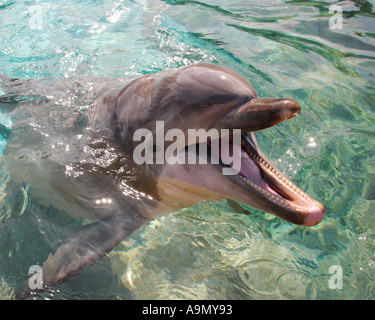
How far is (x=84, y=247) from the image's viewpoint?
3635mm

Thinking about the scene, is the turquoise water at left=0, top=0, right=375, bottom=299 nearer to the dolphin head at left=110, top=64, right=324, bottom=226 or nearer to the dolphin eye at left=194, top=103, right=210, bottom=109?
the dolphin head at left=110, top=64, right=324, bottom=226

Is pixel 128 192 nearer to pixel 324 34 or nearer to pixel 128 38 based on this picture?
pixel 128 38

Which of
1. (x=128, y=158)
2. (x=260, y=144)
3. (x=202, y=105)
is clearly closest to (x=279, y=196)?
(x=202, y=105)

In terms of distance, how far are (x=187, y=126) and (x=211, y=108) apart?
0.31 m

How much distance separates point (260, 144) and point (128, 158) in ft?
7.28

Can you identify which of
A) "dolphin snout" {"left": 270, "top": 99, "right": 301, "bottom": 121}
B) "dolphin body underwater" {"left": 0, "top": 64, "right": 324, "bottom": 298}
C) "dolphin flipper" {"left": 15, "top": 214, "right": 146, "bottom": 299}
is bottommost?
"dolphin flipper" {"left": 15, "top": 214, "right": 146, "bottom": 299}

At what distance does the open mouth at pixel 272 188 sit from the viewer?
2.84 metres

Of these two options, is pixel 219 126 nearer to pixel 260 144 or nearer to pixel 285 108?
pixel 285 108

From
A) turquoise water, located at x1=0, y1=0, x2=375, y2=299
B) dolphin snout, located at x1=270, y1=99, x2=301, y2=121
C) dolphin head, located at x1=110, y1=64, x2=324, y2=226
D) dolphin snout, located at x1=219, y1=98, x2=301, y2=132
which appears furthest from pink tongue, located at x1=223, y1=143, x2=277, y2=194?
turquoise water, located at x1=0, y1=0, x2=375, y2=299

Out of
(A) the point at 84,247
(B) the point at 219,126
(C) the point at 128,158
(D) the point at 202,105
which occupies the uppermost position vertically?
(D) the point at 202,105

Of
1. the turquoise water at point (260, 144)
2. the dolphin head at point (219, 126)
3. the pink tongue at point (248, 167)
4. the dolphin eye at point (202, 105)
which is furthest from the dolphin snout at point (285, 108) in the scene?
the turquoise water at point (260, 144)

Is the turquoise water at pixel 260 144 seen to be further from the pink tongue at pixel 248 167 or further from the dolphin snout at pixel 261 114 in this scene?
the dolphin snout at pixel 261 114

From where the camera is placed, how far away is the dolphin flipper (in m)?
3.44

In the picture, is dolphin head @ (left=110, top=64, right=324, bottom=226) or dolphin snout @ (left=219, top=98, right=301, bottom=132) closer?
dolphin snout @ (left=219, top=98, right=301, bottom=132)
